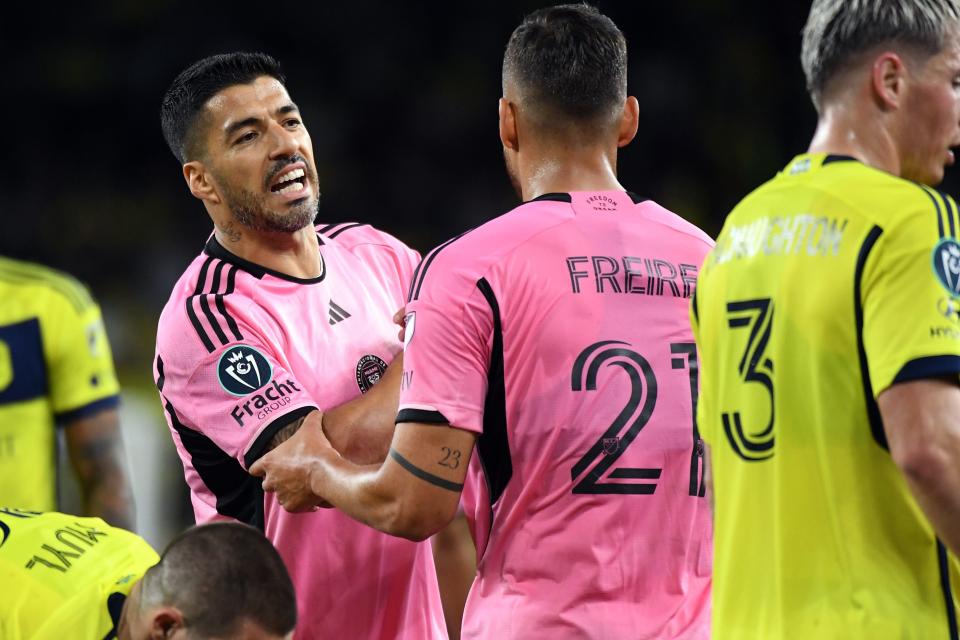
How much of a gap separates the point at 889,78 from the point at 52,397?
3.21 metres

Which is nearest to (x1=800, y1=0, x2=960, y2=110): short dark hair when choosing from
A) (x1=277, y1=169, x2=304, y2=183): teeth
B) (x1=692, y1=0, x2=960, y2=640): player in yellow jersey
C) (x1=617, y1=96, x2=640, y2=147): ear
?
(x1=692, y1=0, x2=960, y2=640): player in yellow jersey

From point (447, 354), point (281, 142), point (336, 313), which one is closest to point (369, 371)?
point (336, 313)

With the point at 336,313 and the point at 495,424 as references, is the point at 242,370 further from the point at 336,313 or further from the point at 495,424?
the point at 495,424

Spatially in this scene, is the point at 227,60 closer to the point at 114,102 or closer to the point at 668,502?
the point at 668,502

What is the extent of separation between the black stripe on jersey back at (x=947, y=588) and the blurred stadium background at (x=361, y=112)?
8914mm

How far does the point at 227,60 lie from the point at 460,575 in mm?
2109

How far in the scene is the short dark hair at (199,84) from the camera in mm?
4102

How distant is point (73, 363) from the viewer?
4.82m

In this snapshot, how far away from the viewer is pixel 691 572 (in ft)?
10.5

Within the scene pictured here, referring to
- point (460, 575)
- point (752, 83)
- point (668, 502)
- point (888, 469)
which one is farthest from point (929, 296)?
point (752, 83)

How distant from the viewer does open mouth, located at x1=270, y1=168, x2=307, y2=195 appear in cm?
402

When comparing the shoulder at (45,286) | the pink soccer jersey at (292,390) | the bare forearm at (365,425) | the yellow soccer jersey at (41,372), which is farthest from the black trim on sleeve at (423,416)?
the shoulder at (45,286)

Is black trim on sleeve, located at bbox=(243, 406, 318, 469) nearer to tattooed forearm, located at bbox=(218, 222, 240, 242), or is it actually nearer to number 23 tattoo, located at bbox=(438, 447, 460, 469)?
number 23 tattoo, located at bbox=(438, 447, 460, 469)

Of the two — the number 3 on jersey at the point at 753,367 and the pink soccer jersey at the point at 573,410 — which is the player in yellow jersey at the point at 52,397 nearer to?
the pink soccer jersey at the point at 573,410
